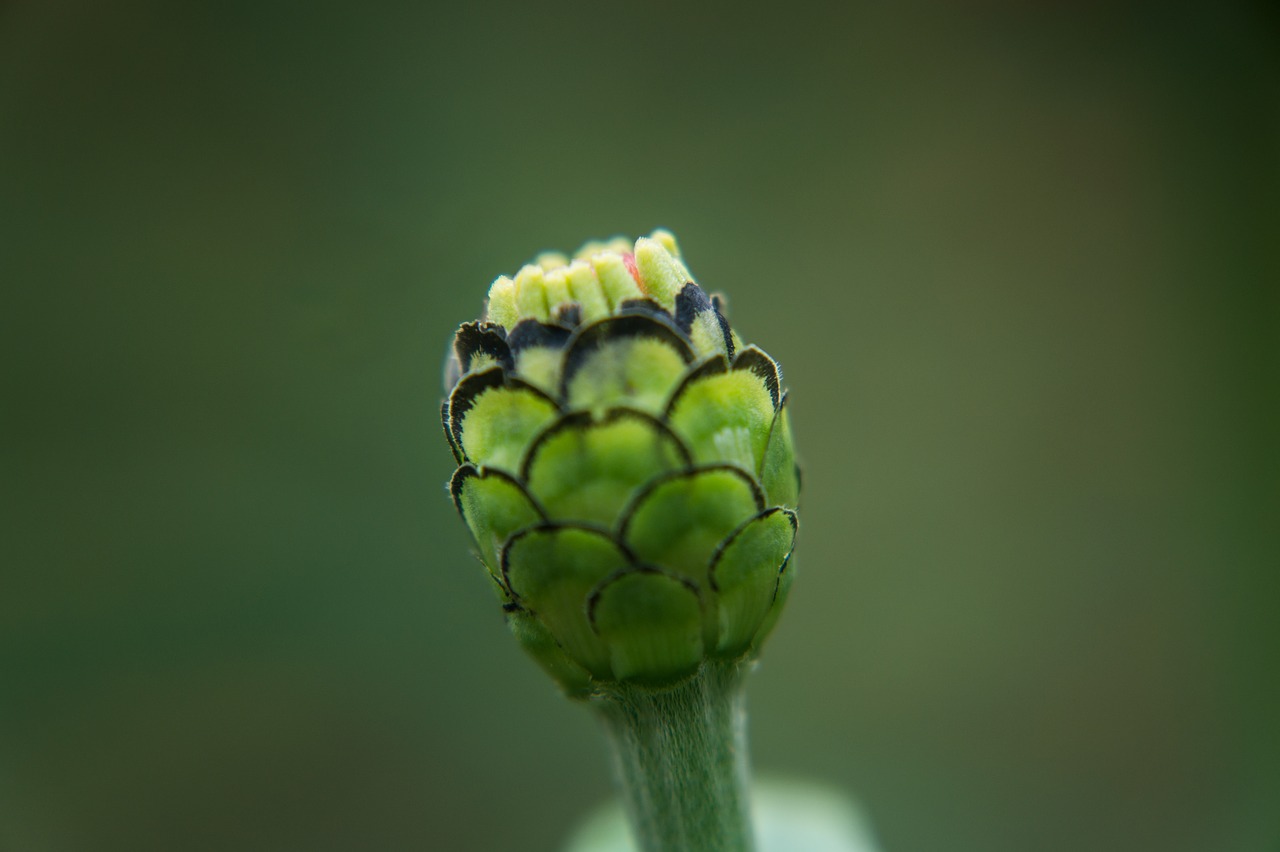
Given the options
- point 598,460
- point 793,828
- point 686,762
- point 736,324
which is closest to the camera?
point 598,460

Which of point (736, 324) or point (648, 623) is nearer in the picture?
point (648, 623)

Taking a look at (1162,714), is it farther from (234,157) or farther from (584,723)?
(234,157)

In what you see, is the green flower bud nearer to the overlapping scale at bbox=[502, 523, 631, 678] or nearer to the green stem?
the overlapping scale at bbox=[502, 523, 631, 678]

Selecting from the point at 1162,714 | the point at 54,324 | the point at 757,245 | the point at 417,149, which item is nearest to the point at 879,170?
the point at 757,245

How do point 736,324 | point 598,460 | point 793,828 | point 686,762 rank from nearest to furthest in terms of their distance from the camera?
point 598,460
point 686,762
point 793,828
point 736,324

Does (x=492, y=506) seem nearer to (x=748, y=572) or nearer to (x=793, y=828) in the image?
(x=748, y=572)

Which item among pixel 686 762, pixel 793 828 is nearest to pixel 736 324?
pixel 793 828

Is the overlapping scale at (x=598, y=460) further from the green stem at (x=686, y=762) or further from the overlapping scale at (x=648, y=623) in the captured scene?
the green stem at (x=686, y=762)
